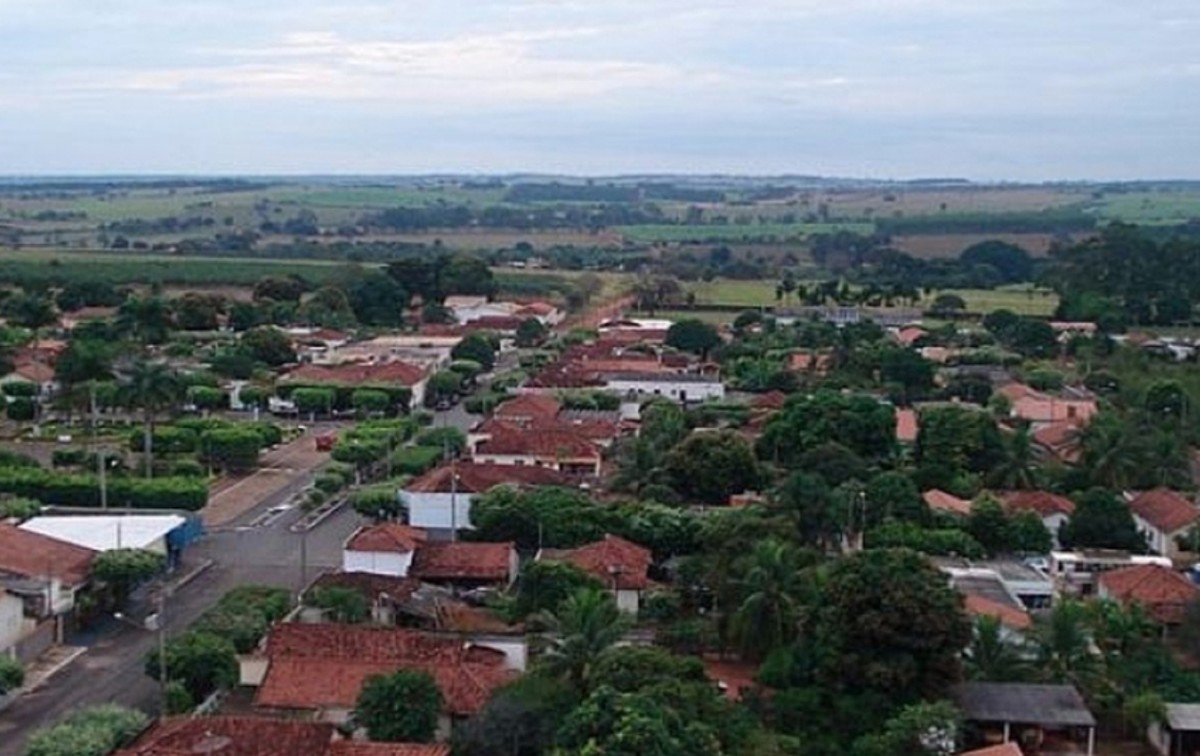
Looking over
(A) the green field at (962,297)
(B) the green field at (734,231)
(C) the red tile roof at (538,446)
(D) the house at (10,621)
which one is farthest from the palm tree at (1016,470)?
(B) the green field at (734,231)

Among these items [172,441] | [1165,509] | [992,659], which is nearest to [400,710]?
[992,659]

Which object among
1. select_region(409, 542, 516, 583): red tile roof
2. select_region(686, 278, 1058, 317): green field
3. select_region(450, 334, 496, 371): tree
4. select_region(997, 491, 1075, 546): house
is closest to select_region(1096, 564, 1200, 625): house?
select_region(997, 491, 1075, 546): house

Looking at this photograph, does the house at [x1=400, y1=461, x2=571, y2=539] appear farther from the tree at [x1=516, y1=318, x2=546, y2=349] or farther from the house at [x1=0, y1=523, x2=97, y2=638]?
the tree at [x1=516, y1=318, x2=546, y2=349]

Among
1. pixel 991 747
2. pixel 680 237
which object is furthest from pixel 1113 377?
pixel 680 237

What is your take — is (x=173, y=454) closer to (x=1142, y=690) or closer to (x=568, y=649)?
(x=568, y=649)

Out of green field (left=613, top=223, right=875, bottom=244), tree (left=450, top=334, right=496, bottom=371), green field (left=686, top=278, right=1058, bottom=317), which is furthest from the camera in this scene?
green field (left=613, top=223, right=875, bottom=244)

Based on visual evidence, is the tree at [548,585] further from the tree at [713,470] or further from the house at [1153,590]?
the house at [1153,590]
